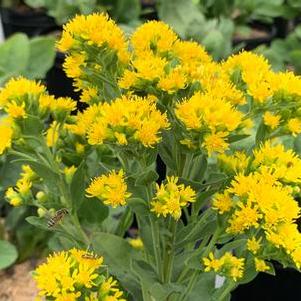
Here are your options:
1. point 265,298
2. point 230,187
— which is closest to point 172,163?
point 230,187

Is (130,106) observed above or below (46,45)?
above

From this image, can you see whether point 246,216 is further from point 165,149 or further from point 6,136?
point 6,136

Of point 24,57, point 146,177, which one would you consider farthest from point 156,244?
point 24,57

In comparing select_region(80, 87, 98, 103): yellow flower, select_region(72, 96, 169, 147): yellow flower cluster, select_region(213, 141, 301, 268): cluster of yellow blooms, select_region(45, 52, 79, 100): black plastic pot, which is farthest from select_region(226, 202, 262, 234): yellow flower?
select_region(45, 52, 79, 100): black plastic pot

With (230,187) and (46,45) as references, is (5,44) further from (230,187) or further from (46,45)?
(230,187)

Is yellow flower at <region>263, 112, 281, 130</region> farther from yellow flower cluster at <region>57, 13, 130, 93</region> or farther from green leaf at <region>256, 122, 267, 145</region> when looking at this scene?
yellow flower cluster at <region>57, 13, 130, 93</region>

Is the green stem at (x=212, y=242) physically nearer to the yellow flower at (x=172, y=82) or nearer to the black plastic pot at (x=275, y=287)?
the yellow flower at (x=172, y=82)
